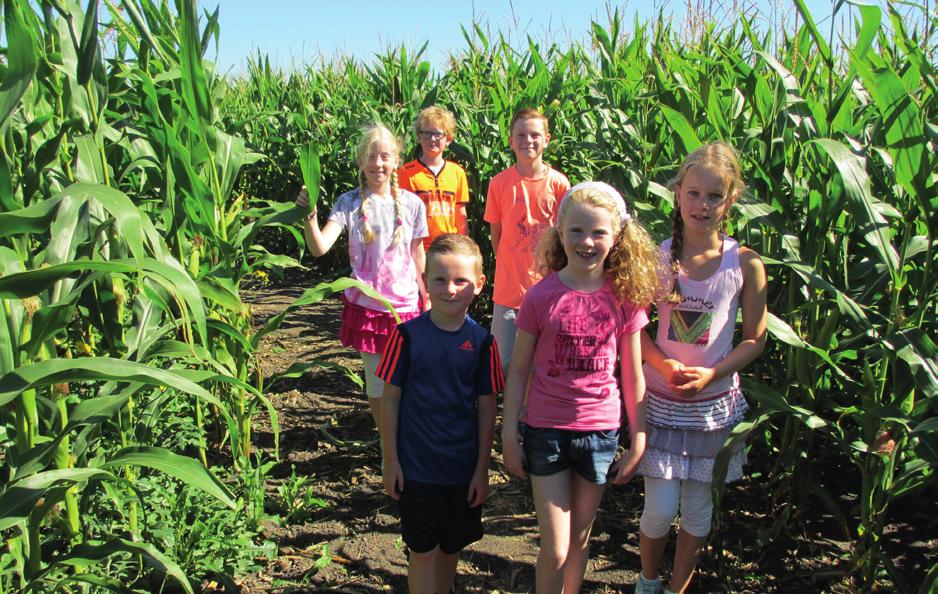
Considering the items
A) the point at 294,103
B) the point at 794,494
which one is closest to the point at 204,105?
the point at 794,494

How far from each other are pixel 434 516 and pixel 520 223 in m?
1.80

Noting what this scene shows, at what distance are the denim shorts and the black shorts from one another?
0.24 metres

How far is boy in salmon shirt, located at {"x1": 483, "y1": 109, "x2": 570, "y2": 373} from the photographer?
3.78 meters

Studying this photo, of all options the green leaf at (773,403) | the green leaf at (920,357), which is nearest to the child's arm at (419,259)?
the green leaf at (773,403)

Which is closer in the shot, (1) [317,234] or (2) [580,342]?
(2) [580,342]

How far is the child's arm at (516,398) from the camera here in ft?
7.73

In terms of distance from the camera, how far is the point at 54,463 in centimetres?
206

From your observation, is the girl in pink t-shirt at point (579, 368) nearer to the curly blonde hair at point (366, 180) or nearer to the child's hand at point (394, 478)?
the child's hand at point (394, 478)

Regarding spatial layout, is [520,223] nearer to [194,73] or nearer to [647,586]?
[194,73]

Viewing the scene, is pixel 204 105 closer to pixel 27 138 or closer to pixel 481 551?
pixel 27 138

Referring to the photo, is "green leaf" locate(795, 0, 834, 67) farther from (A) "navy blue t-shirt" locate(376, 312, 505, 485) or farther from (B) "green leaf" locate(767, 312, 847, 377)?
(A) "navy blue t-shirt" locate(376, 312, 505, 485)

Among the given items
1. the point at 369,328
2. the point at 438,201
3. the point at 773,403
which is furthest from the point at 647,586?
the point at 438,201

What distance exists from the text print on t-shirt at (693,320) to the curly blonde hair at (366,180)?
1406 millimetres

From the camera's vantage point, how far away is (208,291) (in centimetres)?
260
